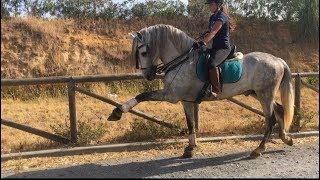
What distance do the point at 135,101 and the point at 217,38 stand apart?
5.42 ft

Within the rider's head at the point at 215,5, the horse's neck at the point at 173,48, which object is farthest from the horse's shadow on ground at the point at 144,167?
the rider's head at the point at 215,5

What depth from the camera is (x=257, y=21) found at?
2500 cm

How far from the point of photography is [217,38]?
6.62 meters

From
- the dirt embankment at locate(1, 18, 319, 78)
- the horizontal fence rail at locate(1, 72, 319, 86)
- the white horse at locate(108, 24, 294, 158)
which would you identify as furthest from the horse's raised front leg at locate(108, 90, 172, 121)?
the dirt embankment at locate(1, 18, 319, 78)

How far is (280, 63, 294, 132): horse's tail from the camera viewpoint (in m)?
7.36

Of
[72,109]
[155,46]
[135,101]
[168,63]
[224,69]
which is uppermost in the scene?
[155,46]

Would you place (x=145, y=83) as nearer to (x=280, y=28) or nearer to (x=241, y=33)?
(x=280, y=28)

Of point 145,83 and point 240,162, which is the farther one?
point 145,83

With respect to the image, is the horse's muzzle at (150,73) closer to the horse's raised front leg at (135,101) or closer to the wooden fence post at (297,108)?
the horse's raised front leg at (135,101)

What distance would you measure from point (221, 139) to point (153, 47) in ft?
8.64

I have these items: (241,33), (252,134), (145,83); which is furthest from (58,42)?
(252,134)

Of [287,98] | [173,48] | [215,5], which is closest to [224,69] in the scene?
[173,48]

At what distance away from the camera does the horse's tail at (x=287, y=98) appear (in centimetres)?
736

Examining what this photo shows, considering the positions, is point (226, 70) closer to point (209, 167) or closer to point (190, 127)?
point (190, 127)
